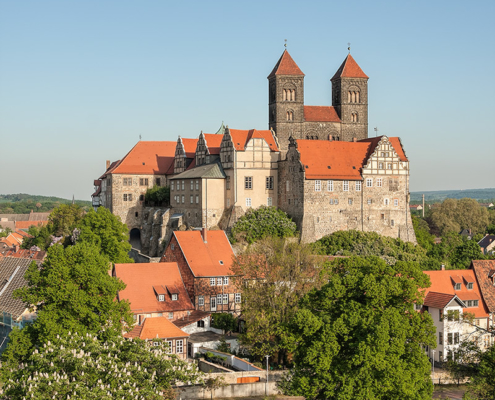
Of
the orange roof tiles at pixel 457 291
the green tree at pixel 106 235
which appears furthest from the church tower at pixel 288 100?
the orange roof tiles at pixel 457 291

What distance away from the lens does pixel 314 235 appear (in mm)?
62344

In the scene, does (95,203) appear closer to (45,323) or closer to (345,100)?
(345,100)

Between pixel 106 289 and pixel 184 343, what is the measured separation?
676 centimetres

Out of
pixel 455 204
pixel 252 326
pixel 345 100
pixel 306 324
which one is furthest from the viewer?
pixel 455 204

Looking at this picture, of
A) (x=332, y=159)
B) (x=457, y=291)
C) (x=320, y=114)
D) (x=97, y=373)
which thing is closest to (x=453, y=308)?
(x=457, y=291)

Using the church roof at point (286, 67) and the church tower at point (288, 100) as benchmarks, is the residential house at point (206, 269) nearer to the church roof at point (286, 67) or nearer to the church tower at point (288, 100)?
the church tower at point (288, 100)

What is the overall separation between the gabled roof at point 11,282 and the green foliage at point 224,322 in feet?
36.6

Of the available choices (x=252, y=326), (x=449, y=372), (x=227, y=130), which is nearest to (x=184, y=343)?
(x=252, y=326)

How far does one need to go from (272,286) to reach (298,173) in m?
23.3

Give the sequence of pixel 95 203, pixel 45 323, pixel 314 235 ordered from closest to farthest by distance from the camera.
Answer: pixel 45 323
pixel 314 235
pixel 95 203

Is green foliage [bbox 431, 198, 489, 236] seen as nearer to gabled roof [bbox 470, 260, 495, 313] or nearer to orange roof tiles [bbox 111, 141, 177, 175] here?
orange roof tiles [bbox 111, 141, 177, 175]

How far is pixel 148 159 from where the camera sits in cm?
7919

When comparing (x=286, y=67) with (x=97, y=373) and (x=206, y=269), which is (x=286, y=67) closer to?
(x=206, y=269)

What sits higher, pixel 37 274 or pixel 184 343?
pixel 37 274
